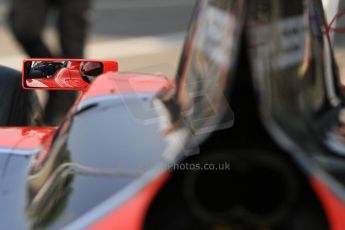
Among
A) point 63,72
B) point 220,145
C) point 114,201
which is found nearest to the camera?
point 220,145

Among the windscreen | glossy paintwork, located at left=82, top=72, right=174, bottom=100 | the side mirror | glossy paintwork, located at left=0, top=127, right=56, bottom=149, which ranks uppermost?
the windscreen

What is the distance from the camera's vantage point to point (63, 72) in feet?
7.41

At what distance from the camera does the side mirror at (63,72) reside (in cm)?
224

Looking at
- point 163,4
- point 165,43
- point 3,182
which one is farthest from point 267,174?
point 163,4

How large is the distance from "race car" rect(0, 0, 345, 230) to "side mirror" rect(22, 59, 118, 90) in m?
0.48

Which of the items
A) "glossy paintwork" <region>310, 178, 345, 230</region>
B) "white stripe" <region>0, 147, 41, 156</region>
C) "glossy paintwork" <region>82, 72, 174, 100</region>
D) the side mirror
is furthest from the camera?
the side mirror

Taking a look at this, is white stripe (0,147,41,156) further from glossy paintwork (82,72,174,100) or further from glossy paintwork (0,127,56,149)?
glossy paintwork (82,72,174,100)

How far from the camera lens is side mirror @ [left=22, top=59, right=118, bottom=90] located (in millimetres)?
2236

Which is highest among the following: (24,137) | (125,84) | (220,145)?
(220,145)

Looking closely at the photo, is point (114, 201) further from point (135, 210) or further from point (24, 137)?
point (24, 137)

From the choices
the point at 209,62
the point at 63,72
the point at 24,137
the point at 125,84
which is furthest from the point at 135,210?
the point at 63,72

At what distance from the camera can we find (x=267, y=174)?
1.23 metres

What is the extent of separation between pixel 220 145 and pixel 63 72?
110cm

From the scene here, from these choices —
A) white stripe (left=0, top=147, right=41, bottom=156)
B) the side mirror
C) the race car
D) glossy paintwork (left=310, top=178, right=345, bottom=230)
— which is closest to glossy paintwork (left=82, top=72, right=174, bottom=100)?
the race car
